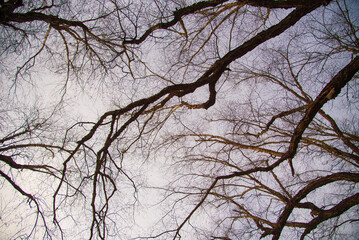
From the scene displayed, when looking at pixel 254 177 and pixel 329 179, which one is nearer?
pixel 329 179

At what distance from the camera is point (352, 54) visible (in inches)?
127

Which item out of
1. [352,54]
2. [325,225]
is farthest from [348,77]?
[325,225]

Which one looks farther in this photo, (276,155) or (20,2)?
(276,155)

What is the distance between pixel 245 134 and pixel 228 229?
87.7 inches

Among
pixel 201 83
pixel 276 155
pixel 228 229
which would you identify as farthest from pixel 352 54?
pixel 228 229

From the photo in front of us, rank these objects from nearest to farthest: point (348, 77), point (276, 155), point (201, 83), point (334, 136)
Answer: point (348, 77) < point (201, 83) < point (276, 155) < point (334, 136)

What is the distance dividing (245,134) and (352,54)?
7.57 ft

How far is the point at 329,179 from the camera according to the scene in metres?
3.26

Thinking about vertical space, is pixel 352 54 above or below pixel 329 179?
above

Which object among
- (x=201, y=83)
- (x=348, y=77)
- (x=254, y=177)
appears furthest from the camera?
(x=254, y=177)

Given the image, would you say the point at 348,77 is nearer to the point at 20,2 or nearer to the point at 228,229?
the point at 228,229

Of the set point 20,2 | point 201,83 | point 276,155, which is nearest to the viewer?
point 201,83

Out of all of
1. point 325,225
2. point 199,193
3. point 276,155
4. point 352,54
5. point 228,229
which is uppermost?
point 352,54

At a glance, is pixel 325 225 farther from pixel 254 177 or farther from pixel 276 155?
pixel 276 155
